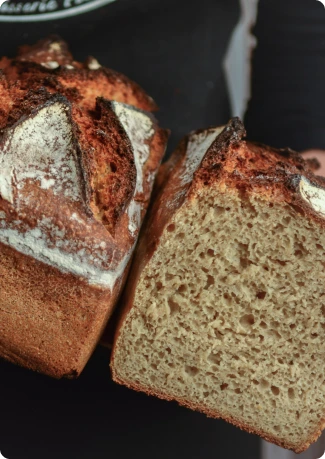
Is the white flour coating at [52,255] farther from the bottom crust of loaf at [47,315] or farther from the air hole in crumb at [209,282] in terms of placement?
the air hole in crumb at [209,282]

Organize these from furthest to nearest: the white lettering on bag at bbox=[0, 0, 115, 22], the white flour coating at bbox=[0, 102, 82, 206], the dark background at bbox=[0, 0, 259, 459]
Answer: the white lettering on bag at bbox=[0, 0, 115, 22] → the dark background at bbox=[0, 0, 259, 459] → the white flour coating at bbox=[0, 102, 82, 206]

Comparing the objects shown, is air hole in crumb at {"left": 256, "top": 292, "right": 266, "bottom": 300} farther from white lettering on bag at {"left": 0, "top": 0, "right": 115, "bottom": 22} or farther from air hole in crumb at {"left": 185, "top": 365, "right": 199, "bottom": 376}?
white lettering on bag at {"left": 0, "top": 0, "right": 115, "bottom": 22}

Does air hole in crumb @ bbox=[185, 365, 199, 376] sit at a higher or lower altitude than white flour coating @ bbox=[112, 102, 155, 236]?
lower

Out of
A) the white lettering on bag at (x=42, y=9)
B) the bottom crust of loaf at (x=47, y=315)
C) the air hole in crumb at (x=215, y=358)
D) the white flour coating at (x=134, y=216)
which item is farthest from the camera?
the white lettering on bag at (x=42, y=9)

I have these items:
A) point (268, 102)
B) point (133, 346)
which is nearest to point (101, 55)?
point (268, 102)

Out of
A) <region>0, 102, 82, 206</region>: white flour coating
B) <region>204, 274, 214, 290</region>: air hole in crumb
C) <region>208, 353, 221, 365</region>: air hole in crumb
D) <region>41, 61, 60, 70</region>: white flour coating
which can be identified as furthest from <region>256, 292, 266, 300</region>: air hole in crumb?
<region>41, 61, 60, 70</region>: white flour coating

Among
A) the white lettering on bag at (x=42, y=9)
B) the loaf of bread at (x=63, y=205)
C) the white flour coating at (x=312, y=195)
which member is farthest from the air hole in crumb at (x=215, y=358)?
the white lettering on bag at (x=42, y=9)

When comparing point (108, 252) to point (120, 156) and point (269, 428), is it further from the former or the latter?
point (269, 428)

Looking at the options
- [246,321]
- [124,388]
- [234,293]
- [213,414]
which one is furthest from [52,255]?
[213,414]
